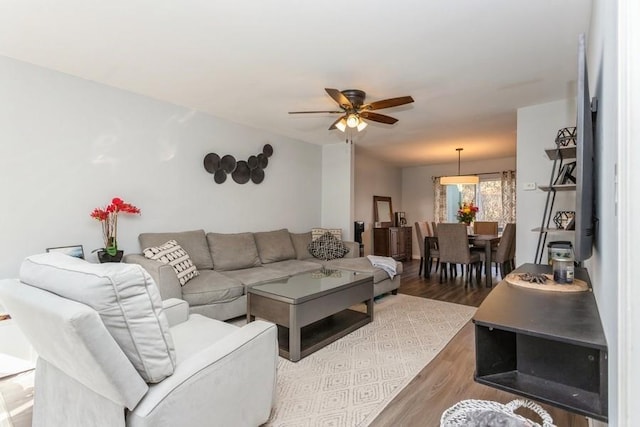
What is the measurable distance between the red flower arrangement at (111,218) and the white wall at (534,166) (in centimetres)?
431

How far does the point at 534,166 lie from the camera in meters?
3.74

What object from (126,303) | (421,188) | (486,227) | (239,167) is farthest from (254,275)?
(421,188)

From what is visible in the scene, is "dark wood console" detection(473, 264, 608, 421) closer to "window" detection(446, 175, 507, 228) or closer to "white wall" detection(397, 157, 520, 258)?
"window" detection(446, 175, 507, 228)

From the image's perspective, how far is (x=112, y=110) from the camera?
3205 millimetres

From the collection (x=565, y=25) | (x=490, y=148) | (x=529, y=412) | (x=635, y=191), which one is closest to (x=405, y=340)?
(x=529, y=412)

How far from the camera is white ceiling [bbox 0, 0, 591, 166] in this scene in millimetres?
2004

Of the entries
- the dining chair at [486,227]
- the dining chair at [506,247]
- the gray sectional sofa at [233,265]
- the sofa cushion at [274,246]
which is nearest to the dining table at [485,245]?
the dining chair at [506,247]

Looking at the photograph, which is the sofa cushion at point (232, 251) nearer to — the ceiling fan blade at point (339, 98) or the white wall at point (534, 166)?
the ceiling fan blade at point (339, 98)

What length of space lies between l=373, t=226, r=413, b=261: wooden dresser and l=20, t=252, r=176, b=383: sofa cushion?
596cm

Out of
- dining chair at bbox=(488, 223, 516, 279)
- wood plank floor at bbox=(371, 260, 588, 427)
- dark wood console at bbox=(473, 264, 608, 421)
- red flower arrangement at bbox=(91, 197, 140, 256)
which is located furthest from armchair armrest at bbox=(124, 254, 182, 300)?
dining chair at bbox=(488, 223, 516, 279)

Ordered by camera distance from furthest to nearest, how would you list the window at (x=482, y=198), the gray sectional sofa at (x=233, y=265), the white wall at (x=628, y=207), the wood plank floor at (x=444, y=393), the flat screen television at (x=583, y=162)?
the window at (x=482, y=198)
the gray sectional sofa at (x=233, y=265)
the wood plank floor at (x=444, y=393)
the flat screen television at (x=583, y=162)
the white wall at (x=628, y=207)

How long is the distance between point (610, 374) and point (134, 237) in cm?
374

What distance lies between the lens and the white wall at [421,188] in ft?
25.3

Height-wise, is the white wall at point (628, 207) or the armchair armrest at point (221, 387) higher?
the white wall at point (628, 207)
